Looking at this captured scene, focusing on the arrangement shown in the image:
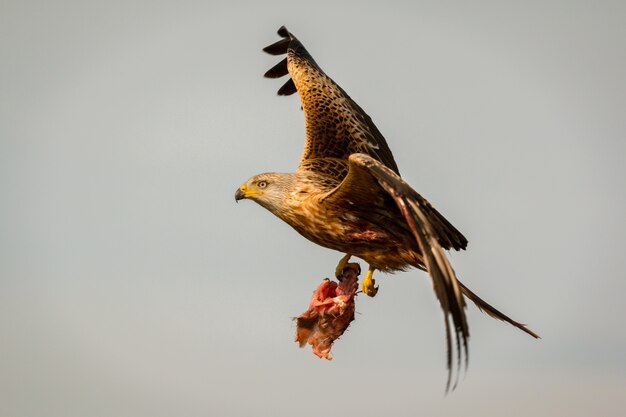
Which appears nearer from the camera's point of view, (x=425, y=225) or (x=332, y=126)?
(x=425, y=225)

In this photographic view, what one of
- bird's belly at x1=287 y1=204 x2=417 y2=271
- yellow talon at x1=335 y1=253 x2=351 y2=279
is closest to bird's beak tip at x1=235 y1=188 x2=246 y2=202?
bird's belly at x1=287 y1=204 x2=417 y2=271

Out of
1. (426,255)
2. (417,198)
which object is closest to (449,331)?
(426,255)

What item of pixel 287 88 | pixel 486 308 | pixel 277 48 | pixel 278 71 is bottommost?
pixel 486 308

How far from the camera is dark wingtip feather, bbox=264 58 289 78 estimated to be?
562 inches

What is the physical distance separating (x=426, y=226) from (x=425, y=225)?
0.04ft

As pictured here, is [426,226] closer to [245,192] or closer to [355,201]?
[355,201]

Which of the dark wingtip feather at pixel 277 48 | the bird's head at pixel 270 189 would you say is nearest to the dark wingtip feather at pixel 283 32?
the dark wingtip feather at pixel 277 48

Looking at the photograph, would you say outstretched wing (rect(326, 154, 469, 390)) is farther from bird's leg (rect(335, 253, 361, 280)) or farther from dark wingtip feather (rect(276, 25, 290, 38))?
dark wingtip feather (rect(276, 25, 290, 38))

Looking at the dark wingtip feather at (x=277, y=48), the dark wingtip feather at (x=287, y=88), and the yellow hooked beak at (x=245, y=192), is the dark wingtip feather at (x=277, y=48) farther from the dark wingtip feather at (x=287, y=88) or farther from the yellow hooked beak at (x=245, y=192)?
the yellow hooked beak at (x=245, y=192)

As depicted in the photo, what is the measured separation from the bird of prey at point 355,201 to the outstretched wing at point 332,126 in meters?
0.01

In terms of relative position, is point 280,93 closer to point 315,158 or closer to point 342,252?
point 315,158

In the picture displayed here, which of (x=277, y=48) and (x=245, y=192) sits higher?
(x=277, y=48)

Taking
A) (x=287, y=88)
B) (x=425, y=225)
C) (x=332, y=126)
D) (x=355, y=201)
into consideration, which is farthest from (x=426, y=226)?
(x=287, y=88)

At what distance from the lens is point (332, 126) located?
11891 millimetres
